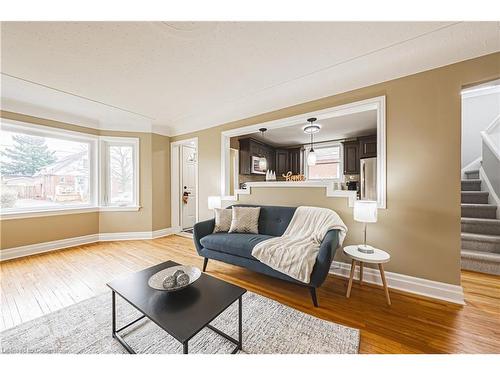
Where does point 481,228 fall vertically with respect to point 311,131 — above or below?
below

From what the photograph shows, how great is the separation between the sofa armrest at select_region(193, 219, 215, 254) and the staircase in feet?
11.3

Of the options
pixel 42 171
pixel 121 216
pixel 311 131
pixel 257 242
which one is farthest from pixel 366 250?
pixel 42 171

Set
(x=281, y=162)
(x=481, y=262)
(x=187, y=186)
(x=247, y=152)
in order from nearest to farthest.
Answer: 1. (x=481, y=262)
2. (x=247, y=152)
3. (x=187, y=186)
4. (x=281, y=162)

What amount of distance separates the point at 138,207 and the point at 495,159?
664 centimetres

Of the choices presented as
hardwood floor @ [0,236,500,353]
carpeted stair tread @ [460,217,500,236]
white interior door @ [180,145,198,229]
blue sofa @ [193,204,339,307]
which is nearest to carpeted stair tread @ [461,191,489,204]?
carpeted stair tread @ [460,217,500,236]

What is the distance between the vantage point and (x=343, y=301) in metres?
1.87

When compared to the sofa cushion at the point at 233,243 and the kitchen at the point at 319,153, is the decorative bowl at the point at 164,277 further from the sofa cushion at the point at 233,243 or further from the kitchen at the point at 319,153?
the kitchen at the point at 319,153

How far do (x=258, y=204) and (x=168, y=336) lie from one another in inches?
84.7

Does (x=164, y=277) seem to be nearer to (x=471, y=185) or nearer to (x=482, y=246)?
(x=482, y=246)

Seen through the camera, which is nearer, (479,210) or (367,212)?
(367,212)

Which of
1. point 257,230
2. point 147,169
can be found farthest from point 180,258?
point 147,169

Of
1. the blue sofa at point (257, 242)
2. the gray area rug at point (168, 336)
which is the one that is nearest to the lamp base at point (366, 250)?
the blue sofa at point (257, 242)

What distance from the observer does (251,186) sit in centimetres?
336
